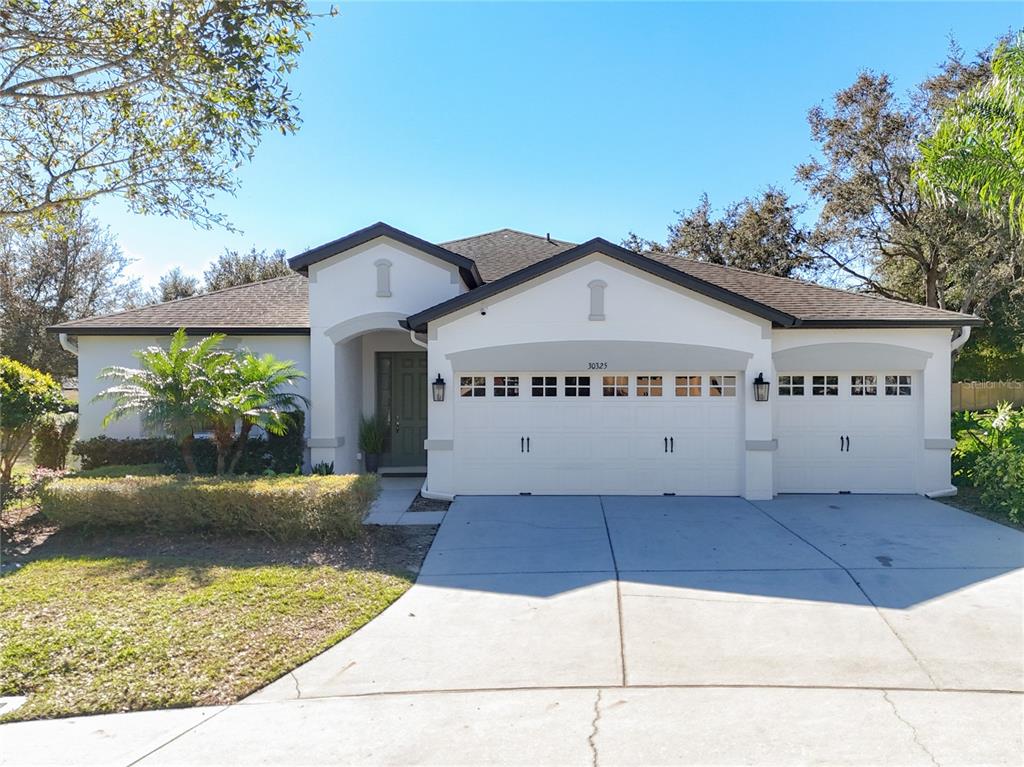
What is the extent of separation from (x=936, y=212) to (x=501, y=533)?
906 inches

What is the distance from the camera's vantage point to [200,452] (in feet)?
36.3

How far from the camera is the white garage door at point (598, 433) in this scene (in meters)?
10.5

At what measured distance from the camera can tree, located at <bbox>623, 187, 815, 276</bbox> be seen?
27.4m

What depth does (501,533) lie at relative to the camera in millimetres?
8297

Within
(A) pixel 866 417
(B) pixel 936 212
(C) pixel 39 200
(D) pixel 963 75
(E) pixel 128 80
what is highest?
(D) pixel 963 75

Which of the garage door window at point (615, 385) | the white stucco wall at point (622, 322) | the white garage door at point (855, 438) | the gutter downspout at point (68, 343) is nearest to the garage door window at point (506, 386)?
the white stucco wall at point (622, 322)

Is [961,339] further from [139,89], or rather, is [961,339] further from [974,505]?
[139,89]

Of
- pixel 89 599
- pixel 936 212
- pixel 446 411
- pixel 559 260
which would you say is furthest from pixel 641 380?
pixel 936 212

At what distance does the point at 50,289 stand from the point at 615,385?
26878mm

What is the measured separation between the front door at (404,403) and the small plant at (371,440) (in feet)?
1.61

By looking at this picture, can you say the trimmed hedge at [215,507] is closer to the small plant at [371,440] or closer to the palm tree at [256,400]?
the palm tree at [256,400]

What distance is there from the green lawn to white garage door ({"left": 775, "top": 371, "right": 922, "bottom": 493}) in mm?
8015

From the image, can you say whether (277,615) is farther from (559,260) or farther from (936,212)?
(936,212)

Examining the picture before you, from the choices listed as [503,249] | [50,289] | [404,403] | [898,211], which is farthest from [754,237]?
[50,289]
